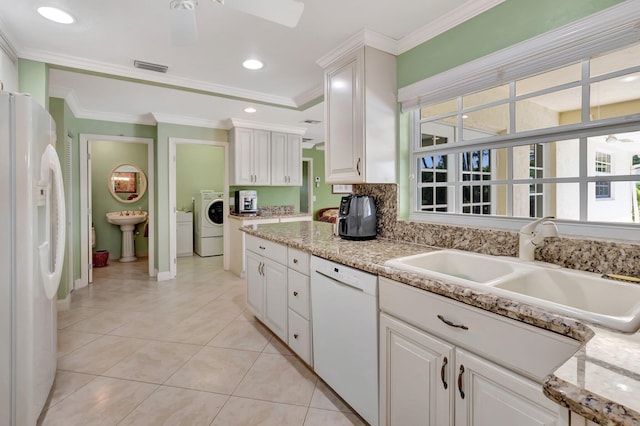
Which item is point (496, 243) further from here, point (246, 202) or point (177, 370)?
point (246, 202)

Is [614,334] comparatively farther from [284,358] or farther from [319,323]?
[284,358]

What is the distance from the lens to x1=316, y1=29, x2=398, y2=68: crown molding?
2.06 m

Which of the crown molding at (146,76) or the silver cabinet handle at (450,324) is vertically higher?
the crown molding at (146,76)

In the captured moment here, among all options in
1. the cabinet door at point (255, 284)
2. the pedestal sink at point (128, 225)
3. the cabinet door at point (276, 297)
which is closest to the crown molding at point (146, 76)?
the cabinet door at point (255, 284)

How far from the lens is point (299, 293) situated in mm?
2088

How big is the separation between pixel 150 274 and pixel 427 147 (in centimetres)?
418

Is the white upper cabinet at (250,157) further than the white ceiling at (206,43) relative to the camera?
Yes

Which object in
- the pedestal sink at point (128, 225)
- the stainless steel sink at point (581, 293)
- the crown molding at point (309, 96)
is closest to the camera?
the stainless steel sink at point (581, 293)

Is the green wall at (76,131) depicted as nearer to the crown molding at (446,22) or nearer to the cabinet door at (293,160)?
the cabinet door at (293,160)

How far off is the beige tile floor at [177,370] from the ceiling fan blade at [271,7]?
209cm

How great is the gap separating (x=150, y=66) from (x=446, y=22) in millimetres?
2310

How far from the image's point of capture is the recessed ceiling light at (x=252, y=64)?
253 centimetres

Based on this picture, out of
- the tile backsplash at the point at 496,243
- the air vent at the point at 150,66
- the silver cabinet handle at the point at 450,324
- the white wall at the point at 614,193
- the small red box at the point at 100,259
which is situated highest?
the air vent at the point at 150,66

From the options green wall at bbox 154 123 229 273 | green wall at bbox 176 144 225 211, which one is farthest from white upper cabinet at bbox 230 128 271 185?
green wall at bbox 176 144 225 211
